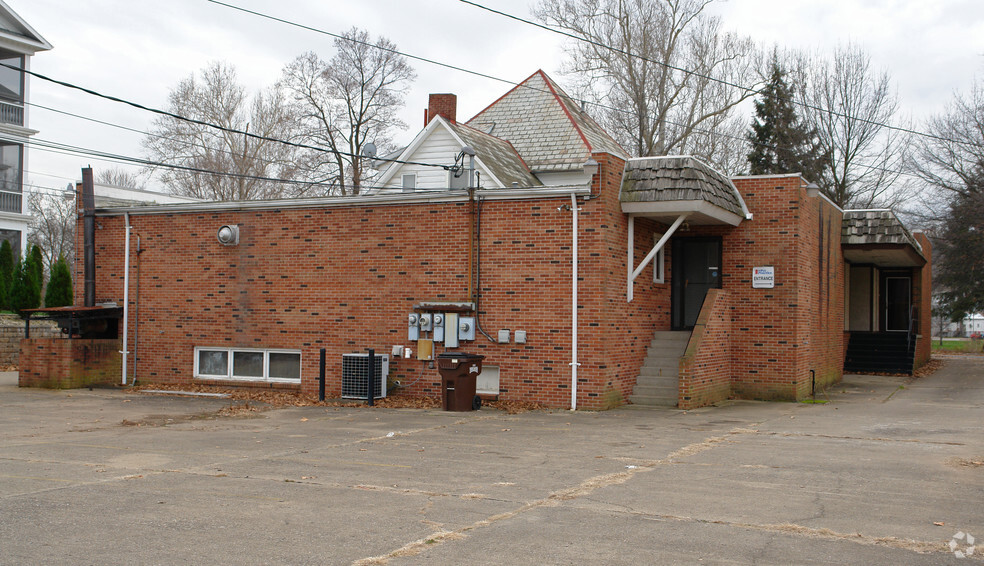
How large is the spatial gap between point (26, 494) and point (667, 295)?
1340 centimetres

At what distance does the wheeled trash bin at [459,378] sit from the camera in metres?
15.3

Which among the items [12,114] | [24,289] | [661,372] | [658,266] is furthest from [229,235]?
[12,114]

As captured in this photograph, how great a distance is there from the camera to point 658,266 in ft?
60.3

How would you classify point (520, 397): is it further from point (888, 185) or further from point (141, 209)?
point (888, 185)

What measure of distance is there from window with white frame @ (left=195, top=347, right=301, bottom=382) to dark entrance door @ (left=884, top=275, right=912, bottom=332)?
20.6m

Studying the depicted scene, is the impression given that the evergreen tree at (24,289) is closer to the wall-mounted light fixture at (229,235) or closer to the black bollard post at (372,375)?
the wall-mounted light fixture at (229,235)

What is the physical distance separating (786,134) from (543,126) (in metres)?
17.4

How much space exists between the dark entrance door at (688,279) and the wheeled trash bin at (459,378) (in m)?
5.31

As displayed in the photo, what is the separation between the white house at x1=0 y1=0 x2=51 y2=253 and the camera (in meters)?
34.3

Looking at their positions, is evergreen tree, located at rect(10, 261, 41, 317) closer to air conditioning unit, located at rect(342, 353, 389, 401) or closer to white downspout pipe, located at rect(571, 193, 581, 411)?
air conditioning unit, located at rect(342, 353, 389, 401)

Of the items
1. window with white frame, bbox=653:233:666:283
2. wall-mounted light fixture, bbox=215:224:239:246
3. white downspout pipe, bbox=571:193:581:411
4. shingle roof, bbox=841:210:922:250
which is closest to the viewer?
white downspout pipe, bbox=571:193:581:411

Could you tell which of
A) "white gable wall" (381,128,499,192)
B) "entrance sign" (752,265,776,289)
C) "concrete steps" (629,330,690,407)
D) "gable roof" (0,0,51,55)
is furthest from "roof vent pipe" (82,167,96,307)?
"gable roof" (0,0,51,55)

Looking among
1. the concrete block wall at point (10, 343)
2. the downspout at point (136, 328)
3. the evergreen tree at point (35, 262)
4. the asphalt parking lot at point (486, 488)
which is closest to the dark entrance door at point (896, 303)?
the asphalt parking lot at point (486, 488)

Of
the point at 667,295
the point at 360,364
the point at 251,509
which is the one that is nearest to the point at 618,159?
the point at 667,295
